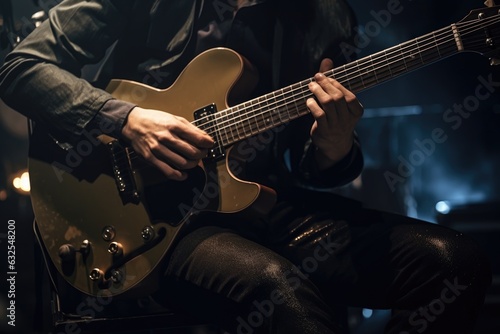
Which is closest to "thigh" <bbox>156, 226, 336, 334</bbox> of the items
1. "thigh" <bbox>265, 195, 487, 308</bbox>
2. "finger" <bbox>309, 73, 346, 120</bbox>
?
"thigh" <bbox>265, 195, 487, 308</bbox>

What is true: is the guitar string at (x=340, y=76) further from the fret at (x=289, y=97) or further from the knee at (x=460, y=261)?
the knee at (x=460, y=261)

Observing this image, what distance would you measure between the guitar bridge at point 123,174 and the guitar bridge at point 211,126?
0.74ft

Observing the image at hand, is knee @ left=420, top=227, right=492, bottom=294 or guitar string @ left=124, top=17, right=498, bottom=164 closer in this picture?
knee @ left=420, top=227, right=492, bottom=294

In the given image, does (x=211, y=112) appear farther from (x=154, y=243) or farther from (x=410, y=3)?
(x=410, y=3)

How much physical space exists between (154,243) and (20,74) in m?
0.62

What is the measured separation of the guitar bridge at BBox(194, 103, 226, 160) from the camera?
1.55m

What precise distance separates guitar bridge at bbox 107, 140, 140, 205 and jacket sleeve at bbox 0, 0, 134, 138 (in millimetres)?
105

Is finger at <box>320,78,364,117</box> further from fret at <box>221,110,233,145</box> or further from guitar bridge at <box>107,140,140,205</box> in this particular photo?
guitar bridge at <box>107,140,140,205</box>

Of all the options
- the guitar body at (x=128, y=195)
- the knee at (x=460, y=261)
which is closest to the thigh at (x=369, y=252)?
the knee at (x=460, y=261)

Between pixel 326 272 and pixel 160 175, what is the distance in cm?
51

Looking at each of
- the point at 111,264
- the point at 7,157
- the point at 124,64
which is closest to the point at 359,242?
the point at 111,264

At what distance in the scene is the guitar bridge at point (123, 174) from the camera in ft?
5.20

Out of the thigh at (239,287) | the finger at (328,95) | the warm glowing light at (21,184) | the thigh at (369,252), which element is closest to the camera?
the thigh at (239,287)

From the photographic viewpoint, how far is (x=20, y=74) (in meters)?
1.65
